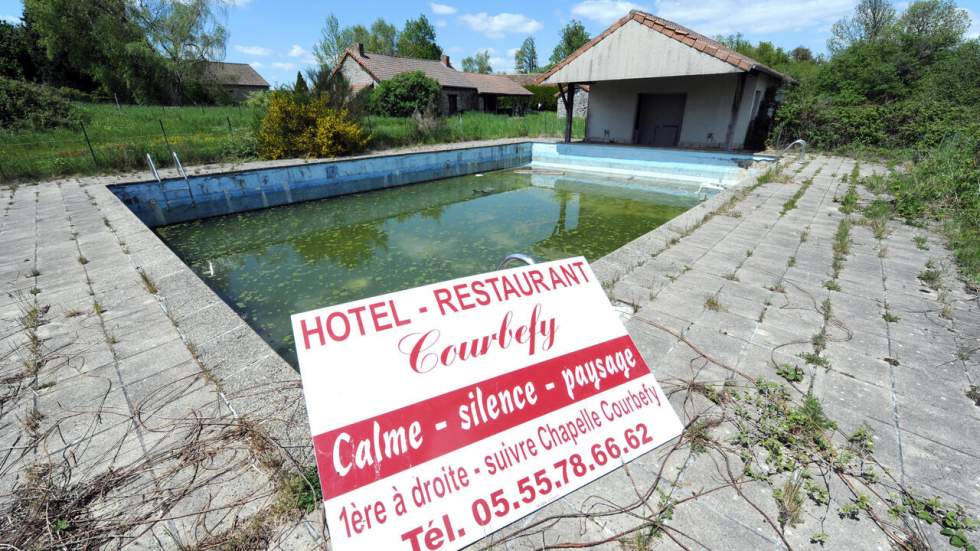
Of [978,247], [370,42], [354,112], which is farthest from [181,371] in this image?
[370,42]

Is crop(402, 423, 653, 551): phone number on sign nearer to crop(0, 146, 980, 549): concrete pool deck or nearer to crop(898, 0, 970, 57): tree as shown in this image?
crop(0, 146, 980, 549): concrete pool deck

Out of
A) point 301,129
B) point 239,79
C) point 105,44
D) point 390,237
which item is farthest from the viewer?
point 239,79

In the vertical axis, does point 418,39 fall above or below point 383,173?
above

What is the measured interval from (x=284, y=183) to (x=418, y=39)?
183 ft

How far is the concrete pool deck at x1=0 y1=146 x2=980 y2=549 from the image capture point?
1.44 meters

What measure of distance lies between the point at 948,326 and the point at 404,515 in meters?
3.96

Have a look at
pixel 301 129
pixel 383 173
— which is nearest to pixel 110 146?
pixel 301 129

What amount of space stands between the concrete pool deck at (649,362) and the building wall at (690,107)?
10470 millimetres

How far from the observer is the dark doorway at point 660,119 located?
46.0 feet

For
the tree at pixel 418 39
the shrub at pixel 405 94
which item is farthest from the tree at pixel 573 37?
the shrub at pixel 405 94

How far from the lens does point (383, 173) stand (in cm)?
1108

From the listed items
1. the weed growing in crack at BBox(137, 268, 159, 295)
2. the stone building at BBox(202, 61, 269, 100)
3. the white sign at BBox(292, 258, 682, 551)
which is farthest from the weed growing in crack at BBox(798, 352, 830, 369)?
the stone building at BBox(202, 61, 269, 100)

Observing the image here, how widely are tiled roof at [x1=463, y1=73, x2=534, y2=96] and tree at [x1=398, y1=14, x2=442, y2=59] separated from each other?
2346 cm

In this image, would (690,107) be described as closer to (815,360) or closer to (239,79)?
(815,360)
